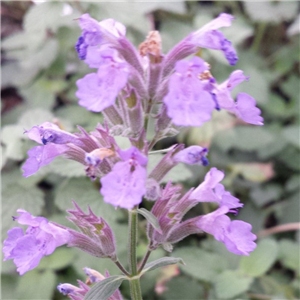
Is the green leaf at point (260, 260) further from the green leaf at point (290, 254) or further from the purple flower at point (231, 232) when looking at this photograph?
the purple flower at point (231, 232)

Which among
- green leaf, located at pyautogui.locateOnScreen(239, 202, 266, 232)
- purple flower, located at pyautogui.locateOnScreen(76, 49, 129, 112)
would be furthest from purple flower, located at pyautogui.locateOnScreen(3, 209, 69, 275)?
green leaf, located at pyautogui.locateOnScreen(239, 202, 266, 232)

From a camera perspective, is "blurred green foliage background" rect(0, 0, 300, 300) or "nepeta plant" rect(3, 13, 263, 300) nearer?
"nepeta plant" rect(3, 13, 263, 300)

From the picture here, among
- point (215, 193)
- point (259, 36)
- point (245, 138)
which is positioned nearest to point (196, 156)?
point (215, 193)

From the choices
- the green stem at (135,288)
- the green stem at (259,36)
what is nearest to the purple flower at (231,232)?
the green stem at (135,288)

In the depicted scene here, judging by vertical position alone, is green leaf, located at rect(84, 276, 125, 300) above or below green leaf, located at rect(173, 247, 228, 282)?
above

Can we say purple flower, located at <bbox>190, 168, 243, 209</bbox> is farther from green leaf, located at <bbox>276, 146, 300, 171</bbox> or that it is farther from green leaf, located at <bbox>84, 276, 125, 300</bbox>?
green leaf, located at <bbox>276, 146, 300, 171</bbox>

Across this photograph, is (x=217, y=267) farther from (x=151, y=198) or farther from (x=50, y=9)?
(x=50, y=9)
